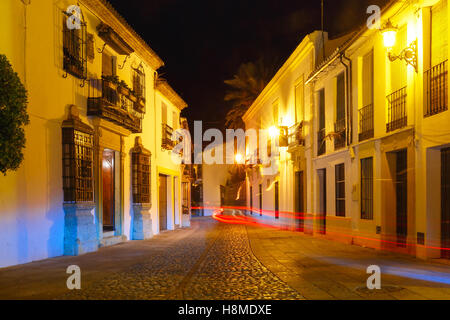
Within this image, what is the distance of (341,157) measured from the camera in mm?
16125

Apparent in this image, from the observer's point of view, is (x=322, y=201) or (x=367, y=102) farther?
(x=322, y=201)

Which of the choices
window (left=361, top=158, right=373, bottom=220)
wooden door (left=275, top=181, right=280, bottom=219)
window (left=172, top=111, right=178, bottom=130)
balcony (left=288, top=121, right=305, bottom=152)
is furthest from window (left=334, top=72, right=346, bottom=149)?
window (left=172, top=111, right=178, bottom=130)

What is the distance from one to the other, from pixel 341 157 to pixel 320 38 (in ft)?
18.8

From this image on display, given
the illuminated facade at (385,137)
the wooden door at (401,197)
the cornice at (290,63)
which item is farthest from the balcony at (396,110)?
the cornice at (290,63)

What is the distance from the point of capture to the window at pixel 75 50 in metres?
11.9

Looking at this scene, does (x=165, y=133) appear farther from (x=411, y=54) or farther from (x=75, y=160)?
(x=411, y=54)

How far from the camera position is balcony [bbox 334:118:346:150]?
53.0 ft

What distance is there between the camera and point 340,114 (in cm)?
1666

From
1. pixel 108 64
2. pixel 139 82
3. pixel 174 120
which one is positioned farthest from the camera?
pixel 174 120

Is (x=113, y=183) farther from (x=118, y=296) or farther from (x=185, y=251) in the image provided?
(x=118, y=296)

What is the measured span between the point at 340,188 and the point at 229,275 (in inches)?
350

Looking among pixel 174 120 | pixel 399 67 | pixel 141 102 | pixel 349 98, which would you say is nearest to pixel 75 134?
pixel 141 102

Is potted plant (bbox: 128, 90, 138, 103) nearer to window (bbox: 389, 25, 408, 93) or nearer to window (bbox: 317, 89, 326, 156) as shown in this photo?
window (bbox: 317, 89, 326, 156)
